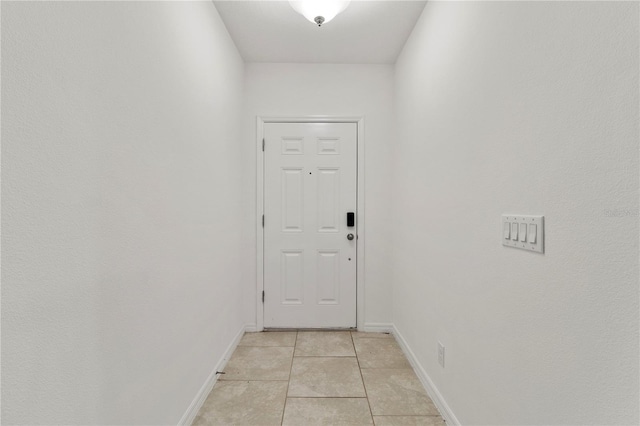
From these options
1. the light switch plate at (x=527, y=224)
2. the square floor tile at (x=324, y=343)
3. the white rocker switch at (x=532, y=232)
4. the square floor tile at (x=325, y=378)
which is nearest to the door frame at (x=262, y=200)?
the square floor tile at (x=324, y=343)

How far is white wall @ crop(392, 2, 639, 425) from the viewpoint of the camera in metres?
0.70

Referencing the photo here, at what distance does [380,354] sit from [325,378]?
0.56 metres

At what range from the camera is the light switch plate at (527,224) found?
3.06 ft

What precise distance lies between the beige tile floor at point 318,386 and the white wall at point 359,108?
49cm

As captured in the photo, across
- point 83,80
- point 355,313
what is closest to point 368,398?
point 355,313

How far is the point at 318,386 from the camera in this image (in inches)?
74.3

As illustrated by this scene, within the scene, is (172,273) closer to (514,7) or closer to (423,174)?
(423,174)

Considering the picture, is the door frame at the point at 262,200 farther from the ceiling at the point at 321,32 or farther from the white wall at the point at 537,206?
the white wall at the point at 537,206

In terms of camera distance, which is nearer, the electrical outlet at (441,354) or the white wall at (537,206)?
the white wall at (537,206)

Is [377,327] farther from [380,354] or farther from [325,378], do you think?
[325,378]

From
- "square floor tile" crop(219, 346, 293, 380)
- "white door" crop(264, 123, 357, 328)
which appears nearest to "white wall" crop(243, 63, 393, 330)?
"white door" crop(264, 123, 357, 328)

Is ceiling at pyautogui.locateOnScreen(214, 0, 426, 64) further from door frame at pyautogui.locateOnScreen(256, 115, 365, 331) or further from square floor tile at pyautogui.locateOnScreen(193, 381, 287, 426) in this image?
square floor tile at pyautogui.locateOnScreen(193, 381, 287, 426)

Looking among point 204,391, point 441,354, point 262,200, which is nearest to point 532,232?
point 441,354

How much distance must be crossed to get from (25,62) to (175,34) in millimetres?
890
